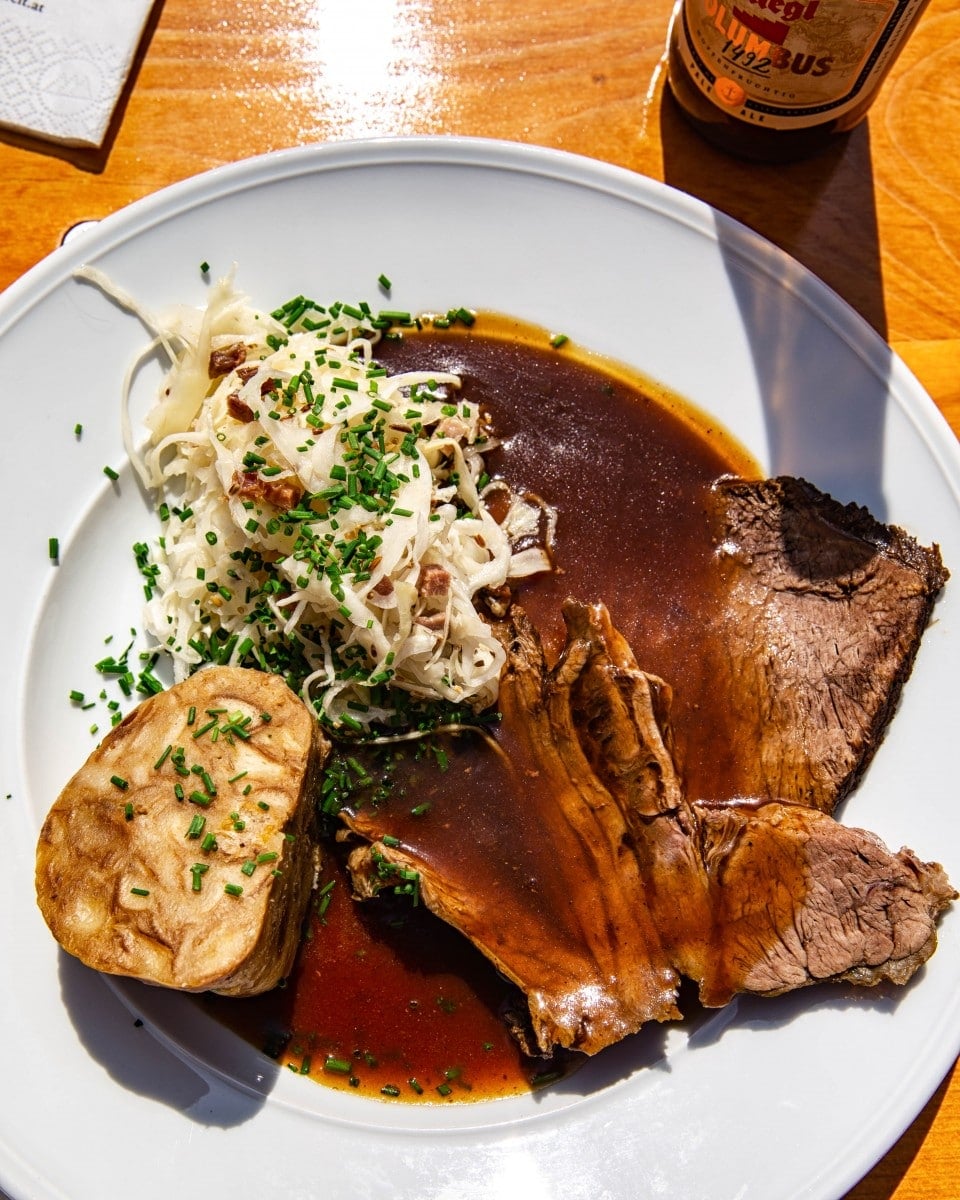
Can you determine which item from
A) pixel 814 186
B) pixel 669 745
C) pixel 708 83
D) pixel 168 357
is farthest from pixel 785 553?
pixel 168 357

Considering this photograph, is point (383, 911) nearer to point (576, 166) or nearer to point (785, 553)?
point (785, 553)

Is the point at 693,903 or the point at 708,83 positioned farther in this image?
the point at 708,83

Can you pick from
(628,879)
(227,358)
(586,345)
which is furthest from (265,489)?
(628,879)

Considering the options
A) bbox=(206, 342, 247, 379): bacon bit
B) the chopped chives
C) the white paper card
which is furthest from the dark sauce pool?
the white paper card

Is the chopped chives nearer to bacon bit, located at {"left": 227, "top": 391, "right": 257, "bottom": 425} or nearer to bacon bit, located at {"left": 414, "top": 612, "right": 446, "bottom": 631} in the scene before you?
bacon bit, located at {"left": 414, "top": 612, "right": 446, "bottom": 631}

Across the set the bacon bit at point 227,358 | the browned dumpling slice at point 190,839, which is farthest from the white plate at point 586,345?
the browned dumpling slice at point 190,839

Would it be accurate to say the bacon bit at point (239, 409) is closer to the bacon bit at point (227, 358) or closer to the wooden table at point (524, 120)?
the bacon bit at point (227, 358)
